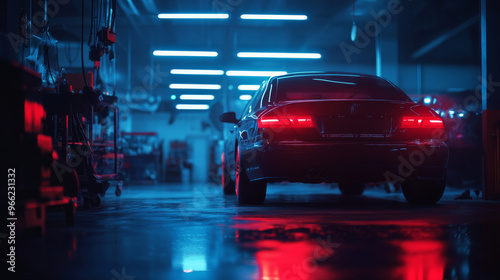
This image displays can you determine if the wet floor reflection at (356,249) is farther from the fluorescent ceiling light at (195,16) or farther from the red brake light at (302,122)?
the fluorescent ceiling light at (195,16)

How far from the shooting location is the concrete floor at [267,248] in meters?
2.36

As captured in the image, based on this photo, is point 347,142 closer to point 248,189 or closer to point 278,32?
point 248,189

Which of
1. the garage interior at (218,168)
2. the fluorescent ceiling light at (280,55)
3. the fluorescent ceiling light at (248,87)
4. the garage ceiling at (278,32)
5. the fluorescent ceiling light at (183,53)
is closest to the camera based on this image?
the garage interior at (218,168)

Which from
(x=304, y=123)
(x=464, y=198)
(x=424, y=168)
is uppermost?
(x=304, y=123)

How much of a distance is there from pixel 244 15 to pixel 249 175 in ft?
32.8

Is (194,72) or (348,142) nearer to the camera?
(348,142)

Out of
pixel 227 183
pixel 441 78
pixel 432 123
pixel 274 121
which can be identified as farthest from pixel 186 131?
pixel 432 123

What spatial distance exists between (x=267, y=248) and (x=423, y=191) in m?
3.53

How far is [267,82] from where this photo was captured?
6.30m

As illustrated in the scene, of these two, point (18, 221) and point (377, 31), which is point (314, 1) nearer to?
point (377, 31)

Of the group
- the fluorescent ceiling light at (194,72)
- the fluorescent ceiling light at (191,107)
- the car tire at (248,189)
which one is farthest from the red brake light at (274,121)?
the fluorescent ceiling light at (191,107)

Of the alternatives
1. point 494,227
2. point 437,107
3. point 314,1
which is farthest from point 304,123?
point 314,1

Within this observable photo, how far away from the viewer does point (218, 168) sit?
70.7ft

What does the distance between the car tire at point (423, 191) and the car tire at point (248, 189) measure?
5.06 ft
